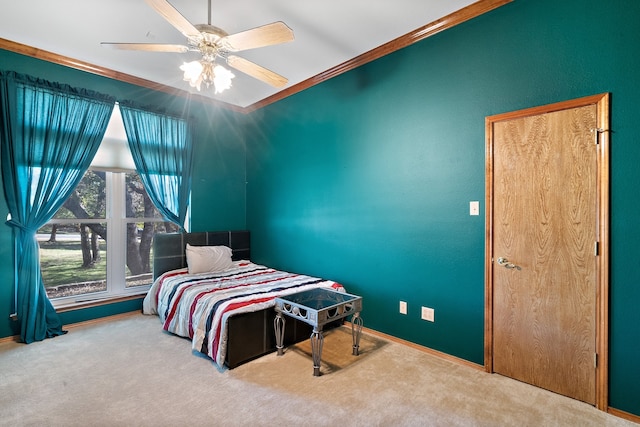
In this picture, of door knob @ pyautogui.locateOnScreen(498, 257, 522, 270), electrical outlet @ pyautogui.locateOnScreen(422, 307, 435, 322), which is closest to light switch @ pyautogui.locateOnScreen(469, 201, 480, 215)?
door knob @ pyautogui.locateOnScreen(498, 257, 522, 270)

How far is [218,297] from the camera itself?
2863mm

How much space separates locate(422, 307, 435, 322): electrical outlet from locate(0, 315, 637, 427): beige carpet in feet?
1.04

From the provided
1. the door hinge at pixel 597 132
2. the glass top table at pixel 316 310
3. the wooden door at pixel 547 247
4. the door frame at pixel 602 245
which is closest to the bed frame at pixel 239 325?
the glass top table at pixel 316 310

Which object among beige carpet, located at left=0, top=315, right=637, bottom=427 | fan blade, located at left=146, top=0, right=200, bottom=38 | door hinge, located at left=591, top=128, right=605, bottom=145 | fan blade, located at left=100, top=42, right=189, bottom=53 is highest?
fan blade, located at left=146, top=0, right=200, bottom=38

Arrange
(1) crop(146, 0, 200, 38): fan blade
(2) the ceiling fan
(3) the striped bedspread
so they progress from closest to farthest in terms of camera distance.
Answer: (1) crop(146, 0, 200, 38): fan blade
(2) the ceiling fan
(3) the striped bedspread

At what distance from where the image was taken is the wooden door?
2074 millimetres

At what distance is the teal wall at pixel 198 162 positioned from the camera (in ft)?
10.1

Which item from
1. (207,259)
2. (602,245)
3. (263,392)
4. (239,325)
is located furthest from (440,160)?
(207,259)

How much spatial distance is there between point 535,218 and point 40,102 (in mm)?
4652

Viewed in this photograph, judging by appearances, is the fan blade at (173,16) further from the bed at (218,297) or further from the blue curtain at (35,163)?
the blue curtain at (35,163)

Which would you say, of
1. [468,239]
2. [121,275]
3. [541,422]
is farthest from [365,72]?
[121,275]

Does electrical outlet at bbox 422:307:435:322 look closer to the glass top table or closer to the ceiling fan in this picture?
the glass top table

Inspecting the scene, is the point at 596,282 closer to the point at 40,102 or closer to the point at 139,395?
the point at 139,395

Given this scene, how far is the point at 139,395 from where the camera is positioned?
2.16 metres
